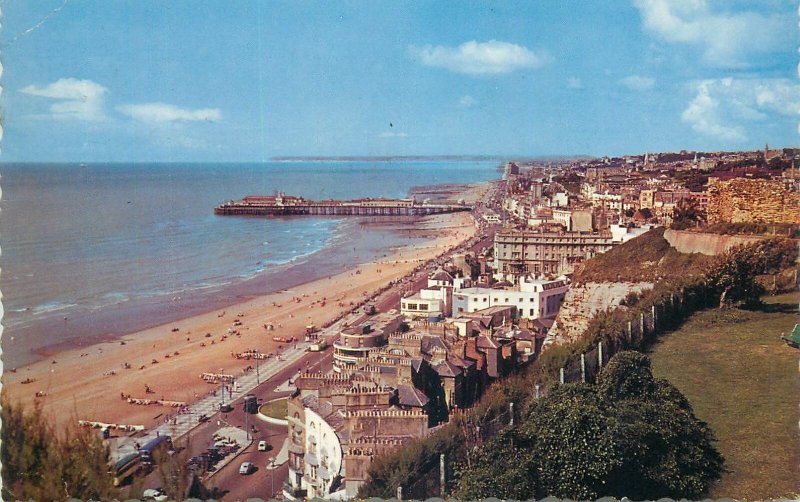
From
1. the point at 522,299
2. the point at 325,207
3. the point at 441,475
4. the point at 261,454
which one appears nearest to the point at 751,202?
the point at 522,299

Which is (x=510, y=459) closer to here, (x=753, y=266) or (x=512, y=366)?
(x=512, y=366)

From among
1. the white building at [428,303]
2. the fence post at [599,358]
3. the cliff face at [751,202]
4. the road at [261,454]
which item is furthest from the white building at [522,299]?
the fence post at [599,358]

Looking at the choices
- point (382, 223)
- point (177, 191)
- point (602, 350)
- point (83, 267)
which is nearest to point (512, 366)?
point (602, 350)

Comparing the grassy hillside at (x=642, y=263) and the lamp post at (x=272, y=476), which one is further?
the grassy hillside at (x=642, y=263)

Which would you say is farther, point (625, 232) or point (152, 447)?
point (625, 232)

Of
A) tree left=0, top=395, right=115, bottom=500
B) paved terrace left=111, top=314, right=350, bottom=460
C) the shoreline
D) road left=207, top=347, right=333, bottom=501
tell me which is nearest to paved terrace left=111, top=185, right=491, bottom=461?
paved terrace left=111, top=314, right=350, bottom=460

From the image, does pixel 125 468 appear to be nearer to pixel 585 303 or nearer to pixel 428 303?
pixel 428 303

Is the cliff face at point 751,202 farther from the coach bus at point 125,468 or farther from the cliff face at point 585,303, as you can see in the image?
the coach bus at point 125,468
